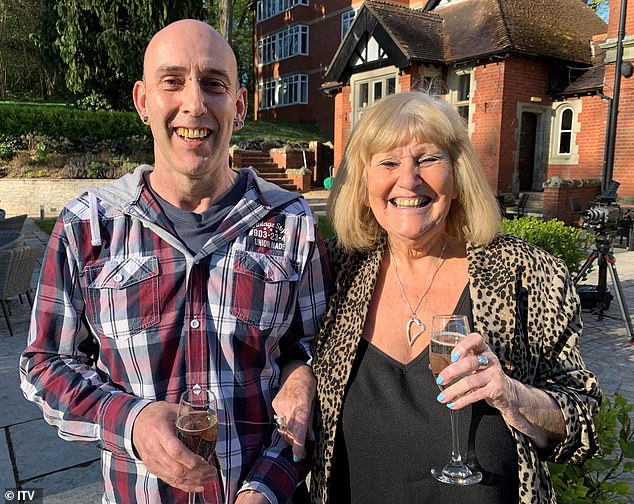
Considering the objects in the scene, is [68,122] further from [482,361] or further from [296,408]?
[482,361]

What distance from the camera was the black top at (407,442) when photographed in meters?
1.76

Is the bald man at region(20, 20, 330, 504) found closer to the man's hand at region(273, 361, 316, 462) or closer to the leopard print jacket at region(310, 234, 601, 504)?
the man's hand at region(273, 361, 316, 462)

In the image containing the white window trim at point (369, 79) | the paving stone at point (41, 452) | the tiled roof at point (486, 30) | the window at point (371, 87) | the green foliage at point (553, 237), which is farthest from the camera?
the window at point (371, 87)

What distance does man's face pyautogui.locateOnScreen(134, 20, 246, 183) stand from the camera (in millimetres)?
1823

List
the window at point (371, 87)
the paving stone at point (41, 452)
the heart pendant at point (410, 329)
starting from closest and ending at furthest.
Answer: the heart pendant at point (410, 329) < the paving stone at point (41, 452) < the window at point (371, 87)

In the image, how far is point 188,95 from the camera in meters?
1.83

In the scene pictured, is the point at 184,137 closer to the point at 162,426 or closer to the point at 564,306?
the point at 162,426

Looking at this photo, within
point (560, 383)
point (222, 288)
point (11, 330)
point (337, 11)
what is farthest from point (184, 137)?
point (337, 11)

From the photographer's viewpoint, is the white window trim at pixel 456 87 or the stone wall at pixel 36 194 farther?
the stone wall at pixel 36 194

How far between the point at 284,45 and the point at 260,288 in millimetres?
36283

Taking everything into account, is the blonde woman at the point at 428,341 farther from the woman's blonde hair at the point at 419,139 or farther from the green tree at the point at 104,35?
the green tree at the point at 104,35

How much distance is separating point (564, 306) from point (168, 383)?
56.6 inches

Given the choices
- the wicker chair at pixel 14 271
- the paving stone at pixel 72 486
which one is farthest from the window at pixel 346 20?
the paving stone at pixel 72 486

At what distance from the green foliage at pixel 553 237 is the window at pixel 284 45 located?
97.2ft
